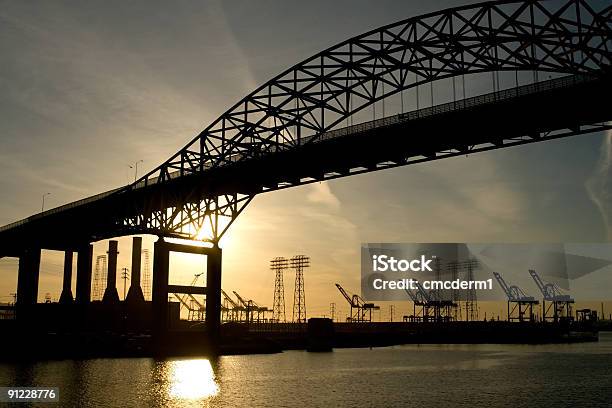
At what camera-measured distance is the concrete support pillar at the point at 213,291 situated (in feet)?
259

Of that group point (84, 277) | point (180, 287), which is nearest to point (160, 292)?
point (180, 287)

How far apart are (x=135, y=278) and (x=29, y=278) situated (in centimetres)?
1752

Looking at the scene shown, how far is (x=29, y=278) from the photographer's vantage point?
11169cm

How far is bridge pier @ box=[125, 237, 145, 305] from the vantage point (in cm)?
10956

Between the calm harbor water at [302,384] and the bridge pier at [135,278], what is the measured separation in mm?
40867

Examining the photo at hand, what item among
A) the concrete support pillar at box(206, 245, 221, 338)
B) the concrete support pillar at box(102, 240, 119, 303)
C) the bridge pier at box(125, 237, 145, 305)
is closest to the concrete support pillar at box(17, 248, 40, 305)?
the concrete support pillar at box(102, 240, 119, 303)

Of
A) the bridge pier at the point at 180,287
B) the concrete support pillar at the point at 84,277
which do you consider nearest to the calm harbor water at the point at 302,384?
the bridge pier at the point at 180,287

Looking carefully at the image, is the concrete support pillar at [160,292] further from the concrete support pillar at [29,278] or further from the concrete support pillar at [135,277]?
the concrete support pillar at [29,278]

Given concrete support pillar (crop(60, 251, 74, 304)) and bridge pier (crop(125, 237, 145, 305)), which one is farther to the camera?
concrete support pillar (crop(60, 251, 74, 304))

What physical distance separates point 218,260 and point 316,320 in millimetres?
33858

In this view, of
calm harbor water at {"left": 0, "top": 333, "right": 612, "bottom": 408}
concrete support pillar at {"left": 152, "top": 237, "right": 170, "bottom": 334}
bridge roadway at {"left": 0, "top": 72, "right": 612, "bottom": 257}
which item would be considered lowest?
calm harbor water at {"left": 0, "top": 333, "right": 612, "bottom": 408}

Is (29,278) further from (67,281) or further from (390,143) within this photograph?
(390,143)

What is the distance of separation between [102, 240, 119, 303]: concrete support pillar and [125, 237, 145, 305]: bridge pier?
23.4ft

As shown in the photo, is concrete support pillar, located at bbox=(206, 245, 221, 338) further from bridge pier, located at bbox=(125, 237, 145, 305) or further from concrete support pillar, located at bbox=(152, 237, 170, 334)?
bridge pier, located at bbox=(125, 237, 145, 305)
